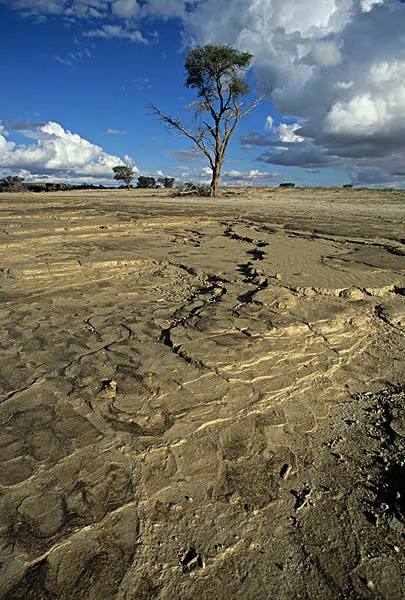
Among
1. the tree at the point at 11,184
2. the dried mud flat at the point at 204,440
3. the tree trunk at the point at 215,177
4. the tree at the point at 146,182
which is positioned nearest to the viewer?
the dried mud flat at the point at 204,440

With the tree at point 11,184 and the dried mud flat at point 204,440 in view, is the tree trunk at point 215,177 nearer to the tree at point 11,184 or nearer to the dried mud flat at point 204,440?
the tree at point 11,184

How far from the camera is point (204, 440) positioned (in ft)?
5.22

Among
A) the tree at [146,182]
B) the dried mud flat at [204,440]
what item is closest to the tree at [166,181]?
the tree at [146,182]

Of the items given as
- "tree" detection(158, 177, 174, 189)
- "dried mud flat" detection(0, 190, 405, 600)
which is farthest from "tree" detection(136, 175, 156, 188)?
"dried mud flat" detection(0, 190, 405, 600)

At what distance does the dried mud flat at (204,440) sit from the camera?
3.60 ft

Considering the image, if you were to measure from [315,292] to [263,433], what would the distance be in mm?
1802

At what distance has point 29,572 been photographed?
108cm

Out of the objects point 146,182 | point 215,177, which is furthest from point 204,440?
point 146,182

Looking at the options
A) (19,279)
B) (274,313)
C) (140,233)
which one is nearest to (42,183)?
(140,233)

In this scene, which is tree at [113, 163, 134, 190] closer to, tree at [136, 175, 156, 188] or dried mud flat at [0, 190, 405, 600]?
tree at [136, 175, 156, 188]

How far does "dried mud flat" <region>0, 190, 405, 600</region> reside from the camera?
1097 mm

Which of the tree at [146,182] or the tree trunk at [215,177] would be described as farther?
the tree at [146,182]

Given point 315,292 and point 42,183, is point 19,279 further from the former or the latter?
point 42,183

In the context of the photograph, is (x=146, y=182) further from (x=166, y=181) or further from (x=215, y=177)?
(x=215, y=177)
